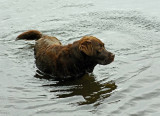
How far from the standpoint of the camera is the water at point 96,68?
618 centimetres

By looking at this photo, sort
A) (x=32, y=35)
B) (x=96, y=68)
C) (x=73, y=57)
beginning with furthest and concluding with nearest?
(x=32, y=35)
(x=96, y=68)
(x=73, y=57)

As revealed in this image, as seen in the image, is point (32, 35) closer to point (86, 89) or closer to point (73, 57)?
point (73, 57)

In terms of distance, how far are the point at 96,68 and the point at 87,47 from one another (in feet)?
4.03

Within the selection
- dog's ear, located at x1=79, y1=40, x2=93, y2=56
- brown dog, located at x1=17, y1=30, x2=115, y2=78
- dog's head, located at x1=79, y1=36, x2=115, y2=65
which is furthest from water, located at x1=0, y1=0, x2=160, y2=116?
dog's ear, located at x1=79, y1=40, x2=93, y2=56

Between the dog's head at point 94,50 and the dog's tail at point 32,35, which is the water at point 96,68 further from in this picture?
the dog's head at point 94,50

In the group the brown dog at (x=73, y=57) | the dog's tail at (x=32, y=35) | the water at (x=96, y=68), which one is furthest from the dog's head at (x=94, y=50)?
the dog's tail at (x=32, y=35)

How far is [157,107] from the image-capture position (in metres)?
6.05

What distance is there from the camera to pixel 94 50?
23.5ft

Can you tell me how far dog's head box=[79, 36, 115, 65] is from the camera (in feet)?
23.3

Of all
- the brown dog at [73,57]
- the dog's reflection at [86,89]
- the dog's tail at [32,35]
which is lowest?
the dog's reflection at [86,89]

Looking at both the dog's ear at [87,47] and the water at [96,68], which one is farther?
the dog's ear at [87,47]

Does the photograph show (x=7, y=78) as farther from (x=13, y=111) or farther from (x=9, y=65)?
(x=13, y=111)

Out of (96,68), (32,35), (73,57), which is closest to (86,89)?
(73,57)

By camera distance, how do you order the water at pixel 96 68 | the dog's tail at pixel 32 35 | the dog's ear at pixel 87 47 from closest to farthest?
the water at pixel 96 68, the dog's ear at pixel 87 47, the dog's tail at pixel 32 35
